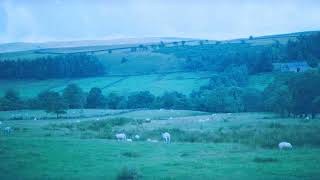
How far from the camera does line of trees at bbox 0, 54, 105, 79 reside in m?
133

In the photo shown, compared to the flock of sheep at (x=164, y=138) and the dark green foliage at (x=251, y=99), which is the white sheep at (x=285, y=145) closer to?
the flock of sheep at (x=164, y=138)

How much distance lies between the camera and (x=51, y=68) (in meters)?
136

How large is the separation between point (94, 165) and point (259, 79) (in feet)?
335

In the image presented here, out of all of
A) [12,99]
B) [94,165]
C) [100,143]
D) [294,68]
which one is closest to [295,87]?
[100,143]

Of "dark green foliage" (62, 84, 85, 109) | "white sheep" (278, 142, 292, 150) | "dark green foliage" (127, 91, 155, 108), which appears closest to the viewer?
"white sheep" (278, 142, 292, 150)

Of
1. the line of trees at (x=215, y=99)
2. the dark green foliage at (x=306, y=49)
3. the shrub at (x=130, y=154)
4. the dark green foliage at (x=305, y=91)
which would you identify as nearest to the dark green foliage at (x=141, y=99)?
the line of trees at (x=215, y=99)

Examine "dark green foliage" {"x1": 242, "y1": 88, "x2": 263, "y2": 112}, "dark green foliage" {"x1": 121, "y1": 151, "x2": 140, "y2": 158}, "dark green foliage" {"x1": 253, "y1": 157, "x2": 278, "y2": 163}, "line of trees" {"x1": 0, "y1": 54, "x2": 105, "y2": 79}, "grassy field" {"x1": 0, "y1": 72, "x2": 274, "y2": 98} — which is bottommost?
"dark green foliage" {"x1": 253, "y1": 157, "x2": 278, "y2": 163}

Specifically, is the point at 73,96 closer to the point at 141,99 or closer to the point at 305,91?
the point at 141,99

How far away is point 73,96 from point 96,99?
12136 millimetres

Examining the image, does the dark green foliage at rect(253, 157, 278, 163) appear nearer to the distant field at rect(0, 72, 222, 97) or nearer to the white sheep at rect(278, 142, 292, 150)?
the white sheep at rect(278, 142, 292, 150)

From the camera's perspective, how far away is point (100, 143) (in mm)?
34375

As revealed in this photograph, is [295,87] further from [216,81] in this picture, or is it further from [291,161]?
[216,81]

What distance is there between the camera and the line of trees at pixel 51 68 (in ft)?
437

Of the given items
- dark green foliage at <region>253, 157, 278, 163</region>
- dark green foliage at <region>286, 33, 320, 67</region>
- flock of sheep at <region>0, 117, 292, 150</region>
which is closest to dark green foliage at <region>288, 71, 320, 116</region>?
flock of sheep at <region>0, 117, 292, 150</region>
